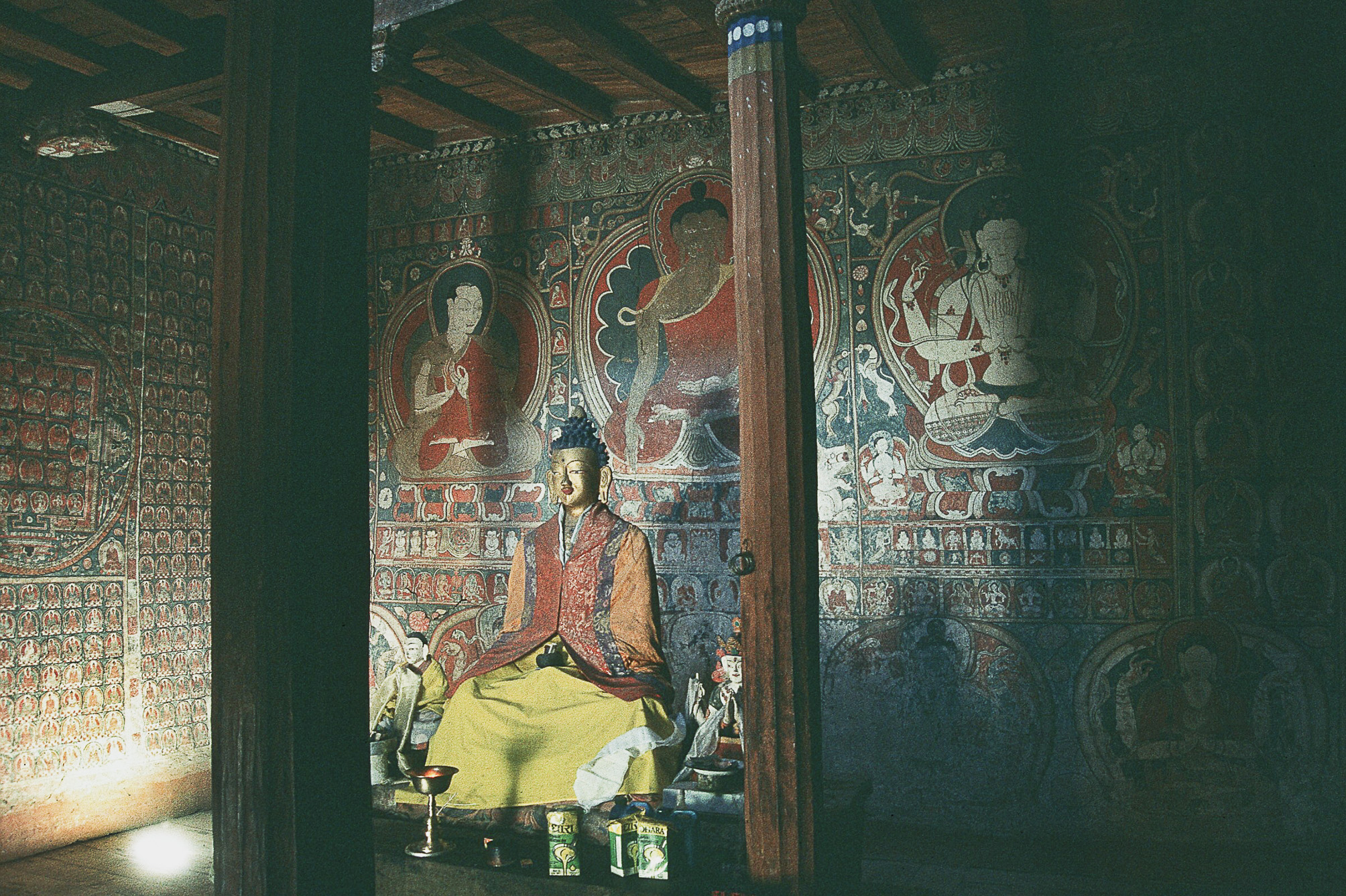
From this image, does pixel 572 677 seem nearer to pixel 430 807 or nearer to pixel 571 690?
pixel 571 690

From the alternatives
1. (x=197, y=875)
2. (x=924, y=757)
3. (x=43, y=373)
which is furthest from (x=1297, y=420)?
(x=43, y=373)

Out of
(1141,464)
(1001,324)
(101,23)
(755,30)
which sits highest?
(101,23)

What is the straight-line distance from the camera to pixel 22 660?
6.57m

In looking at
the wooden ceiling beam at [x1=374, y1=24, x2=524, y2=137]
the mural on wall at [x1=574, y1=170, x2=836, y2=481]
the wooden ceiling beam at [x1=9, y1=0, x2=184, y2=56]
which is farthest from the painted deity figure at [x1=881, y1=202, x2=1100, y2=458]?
the wooden ceiling beam at [x1=9, y1=0, x2=184, y2=56]

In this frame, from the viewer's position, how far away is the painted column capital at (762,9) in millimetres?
4191

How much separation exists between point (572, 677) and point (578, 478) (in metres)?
1.29

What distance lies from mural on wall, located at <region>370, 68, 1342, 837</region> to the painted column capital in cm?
254

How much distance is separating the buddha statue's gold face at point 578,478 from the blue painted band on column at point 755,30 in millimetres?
2974

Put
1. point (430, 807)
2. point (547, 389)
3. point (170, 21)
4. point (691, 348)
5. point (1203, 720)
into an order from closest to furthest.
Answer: point (430, 807) → point (1203, 720) → point (170, 21) → point (691, 348) → point (547, 389)

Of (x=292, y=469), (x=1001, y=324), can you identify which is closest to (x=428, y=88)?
(x=1001, y=324)

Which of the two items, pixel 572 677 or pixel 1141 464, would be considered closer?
pixel 572 677

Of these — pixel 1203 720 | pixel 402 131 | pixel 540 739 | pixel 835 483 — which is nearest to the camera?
pixel 540 739

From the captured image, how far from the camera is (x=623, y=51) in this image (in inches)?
246

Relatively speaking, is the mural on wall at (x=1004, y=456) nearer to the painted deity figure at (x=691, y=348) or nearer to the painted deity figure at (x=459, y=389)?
the painted deity figure at (x=691, y=348)
